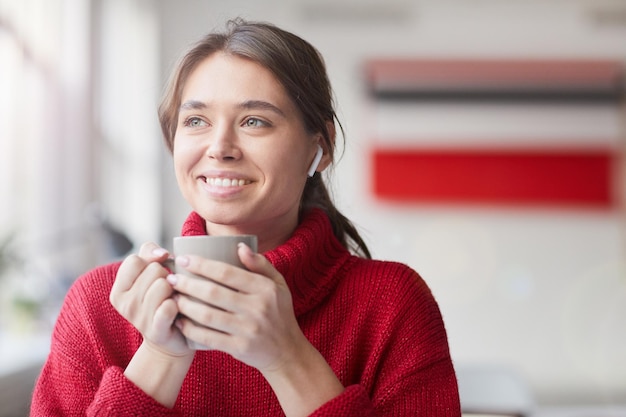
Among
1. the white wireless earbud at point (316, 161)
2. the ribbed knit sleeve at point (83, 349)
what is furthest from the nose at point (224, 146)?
the ribbed knit sleeve at point (83, 349)

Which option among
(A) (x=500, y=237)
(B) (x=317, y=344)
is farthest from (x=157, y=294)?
(A) (x=500, y=237)

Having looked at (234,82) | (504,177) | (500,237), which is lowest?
(500,237)

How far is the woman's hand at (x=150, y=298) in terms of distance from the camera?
29.3 inches

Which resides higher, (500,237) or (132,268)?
(132,268)

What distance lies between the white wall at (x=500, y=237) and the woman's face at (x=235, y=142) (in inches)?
152

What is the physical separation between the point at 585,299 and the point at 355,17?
2429mm

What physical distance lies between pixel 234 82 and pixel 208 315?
1.02ft

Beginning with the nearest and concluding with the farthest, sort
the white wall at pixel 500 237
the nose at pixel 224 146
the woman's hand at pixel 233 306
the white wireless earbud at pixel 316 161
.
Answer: the woman's hand at pixel 233 306, the nose at pixel 224 146, the white wireless earbud at pixel 316 161, the white wall at pixel 500 237

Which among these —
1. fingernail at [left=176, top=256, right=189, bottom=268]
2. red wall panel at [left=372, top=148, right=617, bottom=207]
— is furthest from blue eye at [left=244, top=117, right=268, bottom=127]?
red wall panel at [left=372, top=148, right=617, bottom=207]

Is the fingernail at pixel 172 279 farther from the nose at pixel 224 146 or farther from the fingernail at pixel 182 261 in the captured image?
the nose at pixel 224 146

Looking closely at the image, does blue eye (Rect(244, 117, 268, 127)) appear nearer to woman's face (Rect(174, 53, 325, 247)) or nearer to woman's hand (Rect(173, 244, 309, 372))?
woman's face (Rect(174, 53, 325, 247))

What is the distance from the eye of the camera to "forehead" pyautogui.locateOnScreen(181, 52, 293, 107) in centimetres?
90

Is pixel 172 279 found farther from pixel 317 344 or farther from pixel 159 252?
pixel 317 344

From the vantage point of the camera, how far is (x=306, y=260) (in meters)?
0.98
